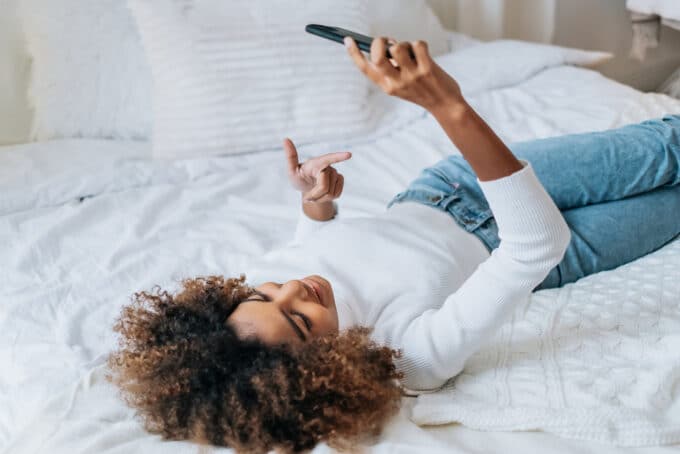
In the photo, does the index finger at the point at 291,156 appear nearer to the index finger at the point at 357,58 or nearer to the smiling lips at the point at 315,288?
the smiling lips at the point at 315,288

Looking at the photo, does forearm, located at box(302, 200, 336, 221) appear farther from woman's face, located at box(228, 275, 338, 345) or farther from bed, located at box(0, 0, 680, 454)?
woman's face, located at box(228, 275, 338, 345)

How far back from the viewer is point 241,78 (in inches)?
68.1

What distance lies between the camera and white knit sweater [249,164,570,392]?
813mm

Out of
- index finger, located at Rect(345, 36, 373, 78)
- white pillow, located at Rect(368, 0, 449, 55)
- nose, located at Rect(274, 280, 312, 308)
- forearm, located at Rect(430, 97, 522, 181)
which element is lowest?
white pillow, located at Rect(368, 0, 449, 55)

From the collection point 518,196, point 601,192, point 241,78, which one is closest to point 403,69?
point 518,196

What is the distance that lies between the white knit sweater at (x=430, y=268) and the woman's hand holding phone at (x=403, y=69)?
0.13m

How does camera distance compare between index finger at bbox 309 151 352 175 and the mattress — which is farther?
index finger at bbox 309 151 352 175

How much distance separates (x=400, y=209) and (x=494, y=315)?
17.4 inches

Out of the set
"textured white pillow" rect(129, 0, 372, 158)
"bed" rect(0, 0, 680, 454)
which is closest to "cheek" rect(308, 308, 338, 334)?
"bed" rect(0, 0, 680, 454)

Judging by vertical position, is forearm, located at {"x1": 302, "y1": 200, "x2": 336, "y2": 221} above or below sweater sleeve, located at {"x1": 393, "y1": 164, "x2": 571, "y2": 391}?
below

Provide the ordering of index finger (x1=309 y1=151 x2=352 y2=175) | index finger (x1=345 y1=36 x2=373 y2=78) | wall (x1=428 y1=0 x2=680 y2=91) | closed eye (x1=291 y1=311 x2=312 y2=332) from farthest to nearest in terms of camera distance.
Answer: wall (x1=428 y1=0 x2=680 y2=91)
index finger (x1=309 y1=151 x2=352 y2=175)
closed eye (x1=291 y1=311 x2=312 y2=332)
index finger (x1=345 y1=36 x2=373 y2=78)

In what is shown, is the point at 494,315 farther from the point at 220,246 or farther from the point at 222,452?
the point at 220,246

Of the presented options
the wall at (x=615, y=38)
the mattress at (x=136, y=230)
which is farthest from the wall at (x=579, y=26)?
the mattress at (x=136, y=230)

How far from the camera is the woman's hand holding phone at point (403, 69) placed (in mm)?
691
